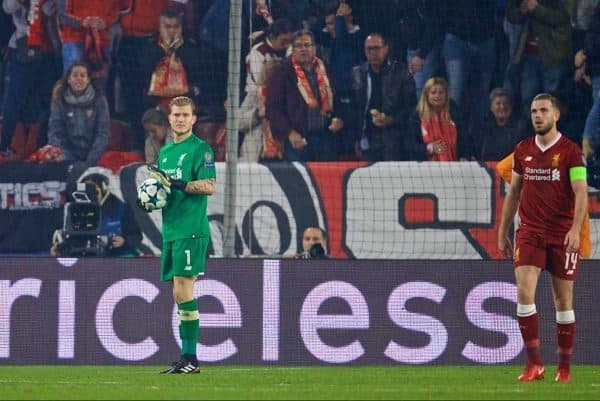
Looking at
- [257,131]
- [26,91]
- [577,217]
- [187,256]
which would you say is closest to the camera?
[577,217]

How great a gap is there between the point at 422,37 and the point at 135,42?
3.31 meters

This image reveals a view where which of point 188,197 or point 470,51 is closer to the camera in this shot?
point 188,197

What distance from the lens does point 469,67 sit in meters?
14.8

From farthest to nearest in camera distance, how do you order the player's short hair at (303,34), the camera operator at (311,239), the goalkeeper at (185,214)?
1. the player's short hair at (303,34)
2. the camera operator at (311,239)
3. the goalkeeper at (185,214)

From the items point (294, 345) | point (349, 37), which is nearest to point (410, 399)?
point (294, 345)

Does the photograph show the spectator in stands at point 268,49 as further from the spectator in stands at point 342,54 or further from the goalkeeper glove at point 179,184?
the goalkeeper glove at point 179,184

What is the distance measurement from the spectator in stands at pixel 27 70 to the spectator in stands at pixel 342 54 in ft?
10.3

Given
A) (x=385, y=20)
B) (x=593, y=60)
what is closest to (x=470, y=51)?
(x=385, y=20)

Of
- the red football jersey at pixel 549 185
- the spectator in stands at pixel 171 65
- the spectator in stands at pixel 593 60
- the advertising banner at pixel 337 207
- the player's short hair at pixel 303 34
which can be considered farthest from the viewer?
the spectator in stands at pixel 171 65

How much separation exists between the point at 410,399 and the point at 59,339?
4982 mm

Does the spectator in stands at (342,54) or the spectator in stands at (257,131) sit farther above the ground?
the spectator in stands at (342,54)

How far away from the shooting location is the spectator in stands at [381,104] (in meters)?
14.5

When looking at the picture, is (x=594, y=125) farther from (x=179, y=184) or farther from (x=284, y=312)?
(x=179, y=184)

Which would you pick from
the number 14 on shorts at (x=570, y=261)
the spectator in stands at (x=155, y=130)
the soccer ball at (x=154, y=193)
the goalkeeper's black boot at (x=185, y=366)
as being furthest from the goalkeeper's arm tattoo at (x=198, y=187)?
the spectator in stands at (x=155, y=130)
